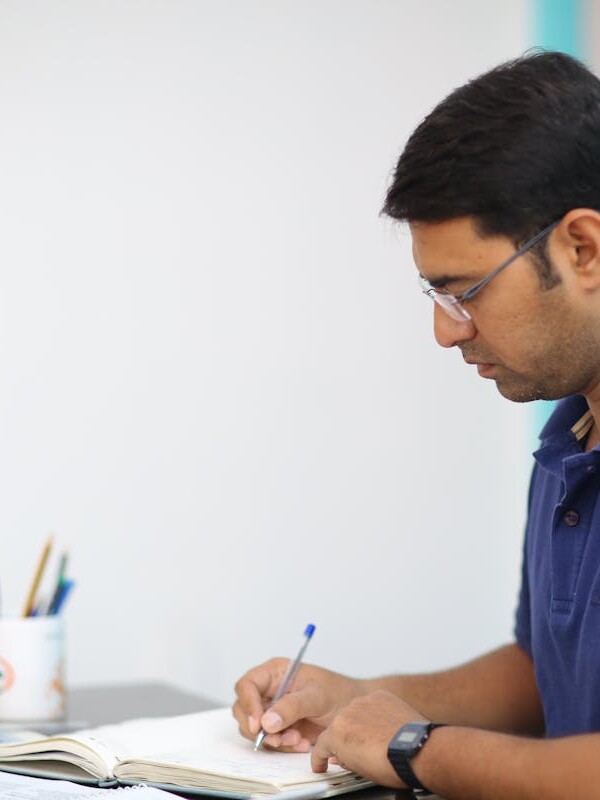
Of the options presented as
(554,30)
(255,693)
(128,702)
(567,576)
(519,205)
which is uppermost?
(554,30)

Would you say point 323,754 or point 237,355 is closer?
point 323,754

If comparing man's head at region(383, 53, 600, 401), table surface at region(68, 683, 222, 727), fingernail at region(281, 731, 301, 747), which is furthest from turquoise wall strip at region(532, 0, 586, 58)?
fingernail at region(281, 731, 301, 747)

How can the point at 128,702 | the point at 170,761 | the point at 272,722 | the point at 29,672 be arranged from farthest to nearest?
the point at 128,702 < the point at 29,672 < the point at 272,722 < the point at 170,761

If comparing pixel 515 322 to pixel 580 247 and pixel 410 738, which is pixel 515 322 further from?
pixel 410 738

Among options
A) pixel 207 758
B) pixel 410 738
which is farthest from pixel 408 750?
pixel 207 758

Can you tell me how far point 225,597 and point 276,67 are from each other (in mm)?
914

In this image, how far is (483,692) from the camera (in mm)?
1458

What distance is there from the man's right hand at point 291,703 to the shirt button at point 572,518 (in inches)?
12.6

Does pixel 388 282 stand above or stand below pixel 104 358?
above

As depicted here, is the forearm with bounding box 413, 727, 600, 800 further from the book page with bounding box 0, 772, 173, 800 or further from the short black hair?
the short black hair

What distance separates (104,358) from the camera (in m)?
1.93

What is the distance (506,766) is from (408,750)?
9 cm

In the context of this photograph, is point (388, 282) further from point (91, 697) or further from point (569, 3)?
point (91, 697)

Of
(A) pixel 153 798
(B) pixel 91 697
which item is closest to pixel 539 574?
(A) pixel 153 798
